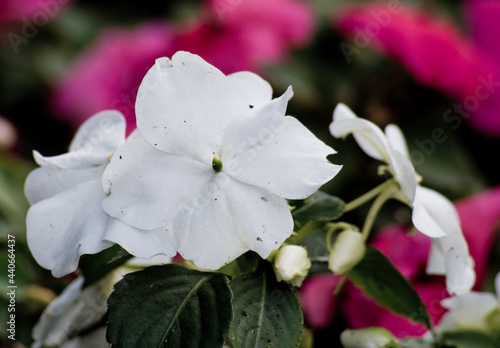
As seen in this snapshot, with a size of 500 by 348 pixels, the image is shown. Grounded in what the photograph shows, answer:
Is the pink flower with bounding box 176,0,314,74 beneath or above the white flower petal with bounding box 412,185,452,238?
beneath

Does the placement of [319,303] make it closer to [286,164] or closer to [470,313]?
[470,313]

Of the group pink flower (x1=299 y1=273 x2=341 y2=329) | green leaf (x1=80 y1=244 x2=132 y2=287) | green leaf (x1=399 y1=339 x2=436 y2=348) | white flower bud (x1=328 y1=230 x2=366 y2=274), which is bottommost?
pink flower (x1=299 y1=273 x2=341 y2=329)

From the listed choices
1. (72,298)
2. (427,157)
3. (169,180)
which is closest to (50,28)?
(427,157)

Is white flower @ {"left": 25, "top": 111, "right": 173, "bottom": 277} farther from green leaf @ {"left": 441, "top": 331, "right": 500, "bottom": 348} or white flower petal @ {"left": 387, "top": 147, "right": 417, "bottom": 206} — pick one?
green leaf @ {"left": 441, "top": 331, "right": 500, "bottom": 348}

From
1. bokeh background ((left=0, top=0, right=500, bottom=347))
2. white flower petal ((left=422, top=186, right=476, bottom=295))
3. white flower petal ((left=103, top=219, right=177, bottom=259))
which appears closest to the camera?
white flower petal ((left=103, top=219, right=177, bottom=259))

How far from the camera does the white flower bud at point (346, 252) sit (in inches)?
20.4

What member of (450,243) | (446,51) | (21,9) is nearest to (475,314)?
(450,243)

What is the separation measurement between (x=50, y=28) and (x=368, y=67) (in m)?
0.72

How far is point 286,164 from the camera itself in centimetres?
46

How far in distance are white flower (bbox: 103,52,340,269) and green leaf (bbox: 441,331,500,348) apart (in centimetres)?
25

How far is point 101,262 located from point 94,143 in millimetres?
94

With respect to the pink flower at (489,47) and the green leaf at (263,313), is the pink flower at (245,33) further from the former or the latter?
the green leaf at (263,313)

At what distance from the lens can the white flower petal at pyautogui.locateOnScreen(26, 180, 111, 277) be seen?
0.47 metres

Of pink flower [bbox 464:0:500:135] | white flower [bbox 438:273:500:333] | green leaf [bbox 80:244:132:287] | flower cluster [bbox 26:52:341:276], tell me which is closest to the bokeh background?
pink flower [bbox 464:0:500:135]
